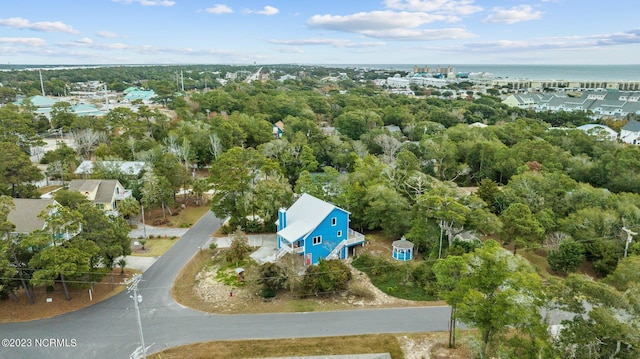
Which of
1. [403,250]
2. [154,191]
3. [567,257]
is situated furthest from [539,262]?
[154,191]

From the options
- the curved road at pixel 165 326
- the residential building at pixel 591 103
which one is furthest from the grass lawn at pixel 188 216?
the residential building at pixel 591 103

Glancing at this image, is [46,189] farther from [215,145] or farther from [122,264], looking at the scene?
[122,264]

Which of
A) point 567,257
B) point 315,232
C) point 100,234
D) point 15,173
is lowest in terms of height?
point 567,257

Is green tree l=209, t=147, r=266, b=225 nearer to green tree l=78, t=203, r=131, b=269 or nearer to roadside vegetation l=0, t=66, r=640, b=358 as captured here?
roadside vegetation l=0, t=66, r=640, b=358

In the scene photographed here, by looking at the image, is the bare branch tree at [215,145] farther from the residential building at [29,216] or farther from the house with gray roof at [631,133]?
the house with gray roof at [631,133]

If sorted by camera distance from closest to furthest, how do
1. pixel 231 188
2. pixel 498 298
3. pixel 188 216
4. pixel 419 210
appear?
1. pixel 498 298
2. pixel 419 210
3. pixel 231 188
4. pixel 188 216
